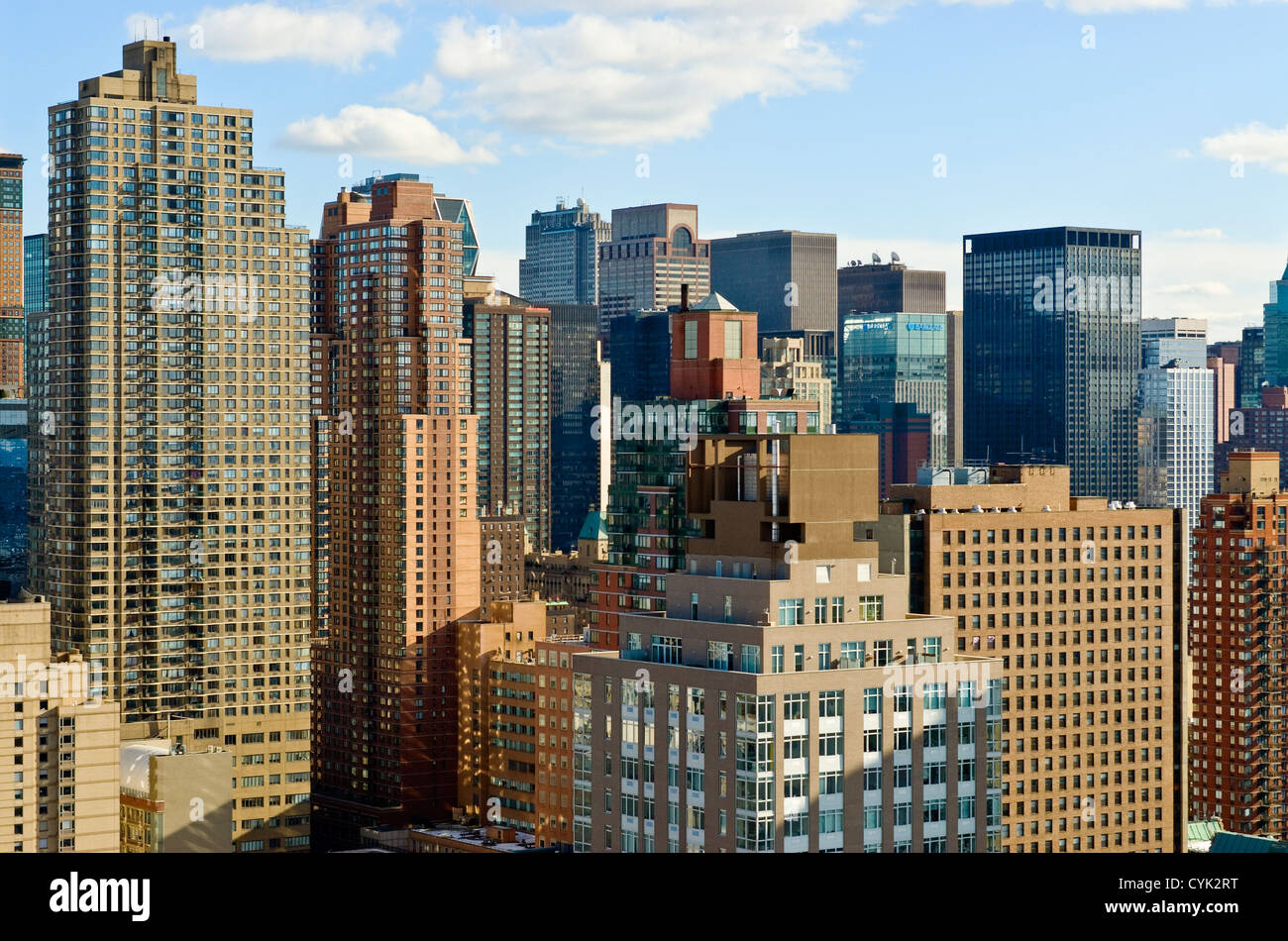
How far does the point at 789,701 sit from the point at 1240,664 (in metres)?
99.0

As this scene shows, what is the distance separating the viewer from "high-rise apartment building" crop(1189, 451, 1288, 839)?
475 feet

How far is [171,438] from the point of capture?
152m

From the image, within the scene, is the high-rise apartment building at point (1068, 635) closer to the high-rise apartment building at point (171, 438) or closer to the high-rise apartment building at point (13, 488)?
the high-rise apartment building at point (171, 438)

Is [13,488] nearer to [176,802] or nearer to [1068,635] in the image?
[176,802]

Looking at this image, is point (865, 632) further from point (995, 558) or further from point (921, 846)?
point (995, 558)

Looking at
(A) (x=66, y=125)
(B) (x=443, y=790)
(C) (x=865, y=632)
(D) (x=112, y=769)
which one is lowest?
(B) (x=443, y=790)

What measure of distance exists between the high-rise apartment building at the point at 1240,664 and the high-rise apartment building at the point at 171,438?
75.4 m

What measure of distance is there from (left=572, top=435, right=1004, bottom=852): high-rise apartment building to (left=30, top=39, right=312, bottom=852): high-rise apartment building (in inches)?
3514

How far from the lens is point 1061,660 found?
411 feet

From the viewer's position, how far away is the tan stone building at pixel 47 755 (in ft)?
354

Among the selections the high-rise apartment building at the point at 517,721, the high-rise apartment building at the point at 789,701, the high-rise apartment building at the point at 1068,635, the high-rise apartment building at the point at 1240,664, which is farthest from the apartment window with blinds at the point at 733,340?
the high-rise apartment building at the point at 789,701

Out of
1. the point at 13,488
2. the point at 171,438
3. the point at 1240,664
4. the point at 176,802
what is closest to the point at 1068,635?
the point at 1240,664

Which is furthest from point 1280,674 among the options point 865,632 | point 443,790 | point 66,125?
point 66,125
